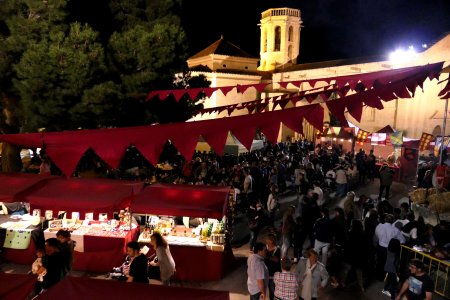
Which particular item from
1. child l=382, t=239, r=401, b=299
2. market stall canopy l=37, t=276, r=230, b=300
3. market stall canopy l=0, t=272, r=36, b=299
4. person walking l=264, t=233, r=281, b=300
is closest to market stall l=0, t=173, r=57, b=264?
market stall canopy l=0, t=272, r=36, b=299

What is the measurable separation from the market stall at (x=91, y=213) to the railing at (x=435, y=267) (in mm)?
5688

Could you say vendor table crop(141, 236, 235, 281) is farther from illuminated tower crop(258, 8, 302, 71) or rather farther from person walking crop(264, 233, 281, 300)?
illuminated tower crop(258, 8, 302, 71)

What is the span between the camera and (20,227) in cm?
854

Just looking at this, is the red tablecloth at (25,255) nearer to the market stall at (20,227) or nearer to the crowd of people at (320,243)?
the market stall at (20,227)

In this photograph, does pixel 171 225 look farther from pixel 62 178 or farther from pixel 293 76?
pixel 293 76

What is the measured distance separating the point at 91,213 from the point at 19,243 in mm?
1771

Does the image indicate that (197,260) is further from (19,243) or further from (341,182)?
(341,182)

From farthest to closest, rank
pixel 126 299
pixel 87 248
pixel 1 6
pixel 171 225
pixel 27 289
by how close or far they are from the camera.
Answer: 1. pixel 1 6
2. pixel 171 225
3. pixel 87 248
4. pixel 27 289
5. pixel 126 299

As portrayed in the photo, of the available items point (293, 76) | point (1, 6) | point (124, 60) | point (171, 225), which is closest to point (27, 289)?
point (171, 225)

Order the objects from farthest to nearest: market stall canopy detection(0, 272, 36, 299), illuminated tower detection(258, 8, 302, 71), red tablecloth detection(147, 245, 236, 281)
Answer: illuminated tower detection(258, 8, 302, 71)
red tablecloth detection(147, 245, 236, 281)
market stall canopy detection(0, 272, 36, 299)

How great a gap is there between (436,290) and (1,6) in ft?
38.4

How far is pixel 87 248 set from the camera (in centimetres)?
815

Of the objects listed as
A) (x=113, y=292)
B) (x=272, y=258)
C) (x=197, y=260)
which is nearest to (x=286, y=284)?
(x=272, y=258)

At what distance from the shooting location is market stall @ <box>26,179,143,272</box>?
7207mm
